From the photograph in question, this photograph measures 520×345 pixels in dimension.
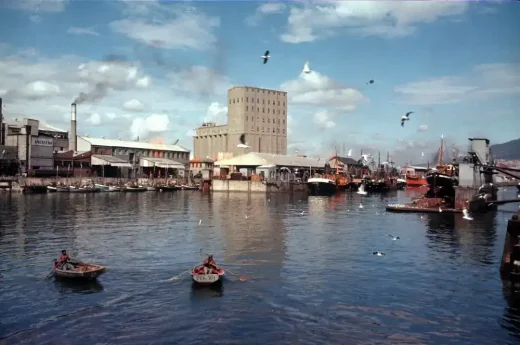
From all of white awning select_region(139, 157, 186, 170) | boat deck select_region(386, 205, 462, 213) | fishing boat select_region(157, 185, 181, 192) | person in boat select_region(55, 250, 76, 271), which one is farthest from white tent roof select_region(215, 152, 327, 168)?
person in boat select_region(55, 250, 76, 271)

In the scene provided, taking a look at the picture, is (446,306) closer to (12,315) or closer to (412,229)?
(12,315)

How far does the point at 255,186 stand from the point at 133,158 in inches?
1756

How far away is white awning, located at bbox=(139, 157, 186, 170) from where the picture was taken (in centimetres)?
16288

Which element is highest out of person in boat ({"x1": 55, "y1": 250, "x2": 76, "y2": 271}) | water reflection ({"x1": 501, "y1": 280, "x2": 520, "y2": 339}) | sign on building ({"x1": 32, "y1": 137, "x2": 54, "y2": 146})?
sign on building ({"x1": 32, "y1": 137, "x2": 54, "y2": 146})

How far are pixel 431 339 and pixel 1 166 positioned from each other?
122 m

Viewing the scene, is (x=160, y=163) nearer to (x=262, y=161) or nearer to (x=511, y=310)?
(x=262, y=161)

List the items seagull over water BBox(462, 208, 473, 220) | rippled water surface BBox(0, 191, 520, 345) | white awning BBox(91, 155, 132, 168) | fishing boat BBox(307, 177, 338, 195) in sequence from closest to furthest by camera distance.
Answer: rippled water surface BBox(0, 191, 520, 345), seagull over water BBox(462, 208, 473, 220), fishing boat BBox(307, 177, 338, 195), white awning BBox(91, 155, 132, 168)

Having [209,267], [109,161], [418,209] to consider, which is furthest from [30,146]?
[209,267]

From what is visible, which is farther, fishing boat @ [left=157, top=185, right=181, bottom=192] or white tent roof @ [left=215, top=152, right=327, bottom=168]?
white tent roof @ [left=215, top=152, right=327, bottom=168]

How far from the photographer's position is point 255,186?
13888cm

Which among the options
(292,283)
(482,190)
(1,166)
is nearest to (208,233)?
(292,283)

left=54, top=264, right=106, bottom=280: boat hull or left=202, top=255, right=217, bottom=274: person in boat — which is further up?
left=202, top=255, right=217, bottom=274: person in boat

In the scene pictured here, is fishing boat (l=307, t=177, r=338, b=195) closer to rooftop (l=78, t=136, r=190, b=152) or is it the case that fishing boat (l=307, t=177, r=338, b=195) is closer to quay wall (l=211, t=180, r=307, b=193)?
quay wall (l=211, t=180, r=307, b=193)

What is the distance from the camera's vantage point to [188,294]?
2788 centimetres
